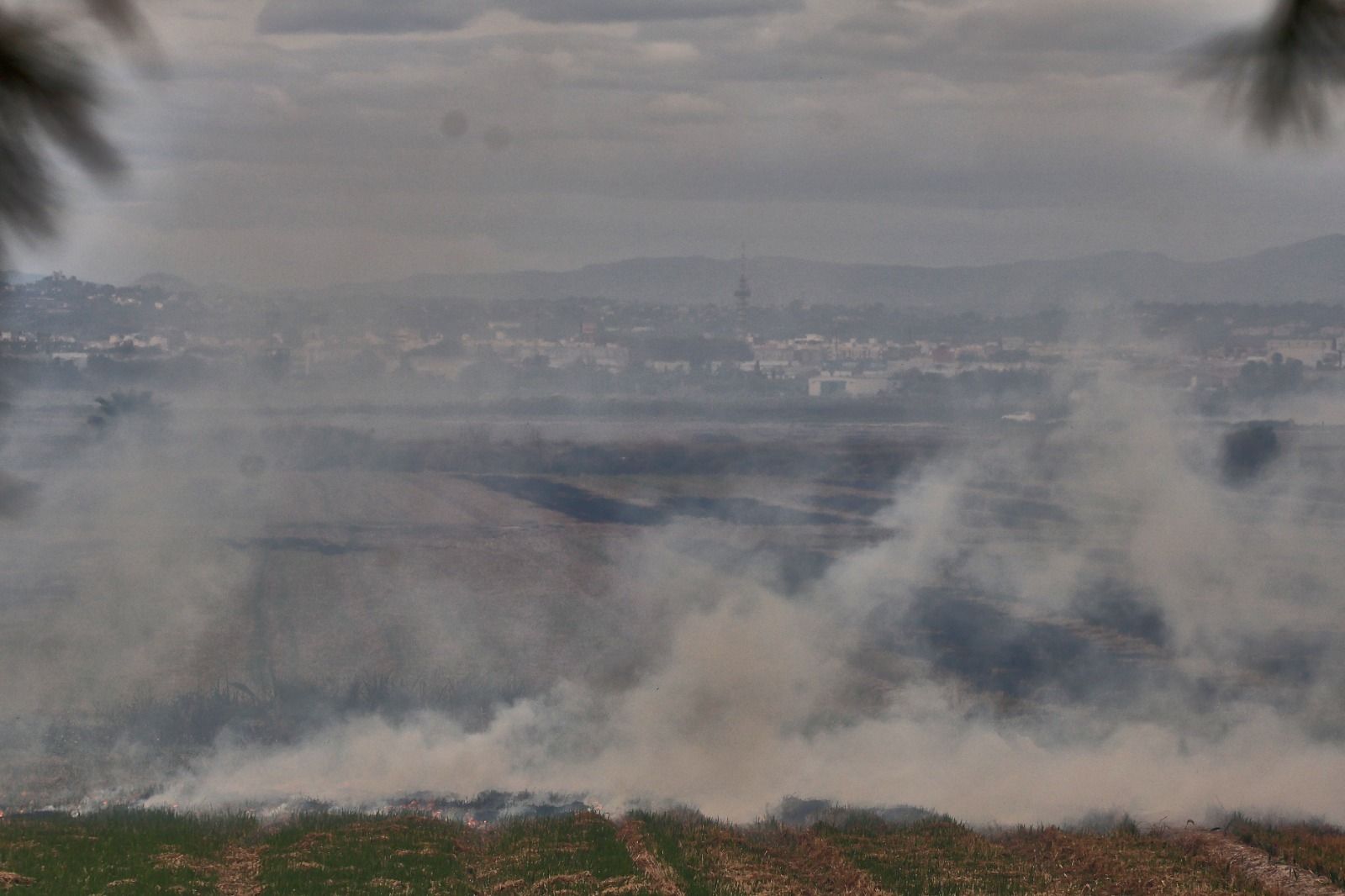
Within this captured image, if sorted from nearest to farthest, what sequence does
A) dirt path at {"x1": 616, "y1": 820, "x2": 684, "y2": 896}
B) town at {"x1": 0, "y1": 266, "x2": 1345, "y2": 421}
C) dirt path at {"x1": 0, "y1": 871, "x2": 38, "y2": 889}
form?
1. dirt path at {"x1": 0, "y1": 871, "x2": 38, "y2": 889}
2. dirt path at {"x1": 616, "y1": 820, "x2": 684, "y2": 896}
3. town at {"x1": 0, "y1": 266, "x2": 1345, "y2": 421}

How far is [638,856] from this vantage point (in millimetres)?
19422

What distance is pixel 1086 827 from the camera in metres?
22.8

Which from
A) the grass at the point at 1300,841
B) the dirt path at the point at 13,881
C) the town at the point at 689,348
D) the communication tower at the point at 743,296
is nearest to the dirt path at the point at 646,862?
the dirt path at the point at 13,881

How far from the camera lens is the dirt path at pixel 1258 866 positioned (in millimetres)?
17750

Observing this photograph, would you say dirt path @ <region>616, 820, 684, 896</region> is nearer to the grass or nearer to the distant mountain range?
the grass

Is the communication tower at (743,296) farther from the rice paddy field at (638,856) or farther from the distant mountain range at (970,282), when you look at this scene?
the rice paddy field at (638,856)

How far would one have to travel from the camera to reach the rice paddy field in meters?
17.1

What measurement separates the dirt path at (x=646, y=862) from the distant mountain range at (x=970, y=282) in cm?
8691

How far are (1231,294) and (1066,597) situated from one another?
114 m

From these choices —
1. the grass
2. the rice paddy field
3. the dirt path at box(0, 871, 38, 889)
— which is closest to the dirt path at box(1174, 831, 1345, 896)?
the rice paddy field

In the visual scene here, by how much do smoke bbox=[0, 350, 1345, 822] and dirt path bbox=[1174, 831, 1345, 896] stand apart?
3.31m

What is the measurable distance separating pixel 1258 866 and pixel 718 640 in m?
21.1

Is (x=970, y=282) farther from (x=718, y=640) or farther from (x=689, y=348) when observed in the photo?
(x=718, y=640)

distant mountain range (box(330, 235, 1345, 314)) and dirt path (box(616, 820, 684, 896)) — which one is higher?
distant mountain range (box(330, 235, 1345, 314))
